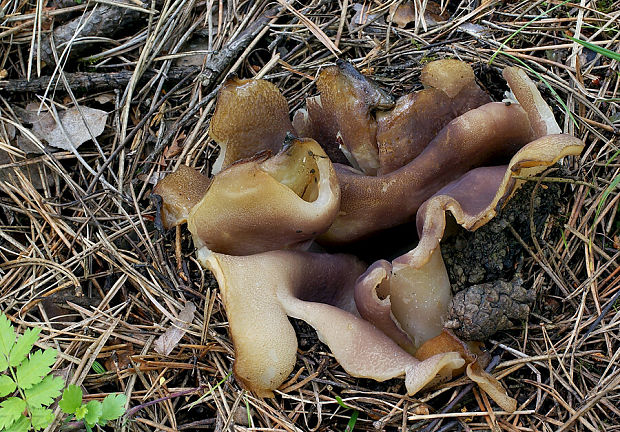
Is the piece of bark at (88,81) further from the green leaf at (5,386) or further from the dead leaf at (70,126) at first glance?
the green leaf at (5,386)

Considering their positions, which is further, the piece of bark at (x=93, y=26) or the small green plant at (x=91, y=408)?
the piece of bark at (x=93, y=26)

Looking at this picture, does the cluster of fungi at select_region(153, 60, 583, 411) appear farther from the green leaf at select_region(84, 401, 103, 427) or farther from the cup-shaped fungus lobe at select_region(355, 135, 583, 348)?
the green leaf at select_region(84, 401, 103, 427)

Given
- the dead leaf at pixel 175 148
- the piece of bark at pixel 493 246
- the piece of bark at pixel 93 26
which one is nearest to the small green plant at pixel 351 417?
the piece of bark at pixel 493 246

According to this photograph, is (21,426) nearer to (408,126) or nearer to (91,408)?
(91,408)

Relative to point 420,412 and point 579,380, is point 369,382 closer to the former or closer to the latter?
point 420,412

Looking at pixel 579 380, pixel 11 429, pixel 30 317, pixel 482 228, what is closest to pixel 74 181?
pixel 30 317

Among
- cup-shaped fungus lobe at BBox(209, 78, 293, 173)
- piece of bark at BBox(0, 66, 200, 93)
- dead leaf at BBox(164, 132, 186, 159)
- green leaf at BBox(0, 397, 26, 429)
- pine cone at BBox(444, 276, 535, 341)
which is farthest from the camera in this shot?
piece of bark at BBox(0, 66, 200, 93)

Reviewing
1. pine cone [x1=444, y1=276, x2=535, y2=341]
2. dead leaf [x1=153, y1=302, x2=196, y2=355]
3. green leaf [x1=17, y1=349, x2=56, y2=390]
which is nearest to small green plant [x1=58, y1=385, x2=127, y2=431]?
green leaf [x1=17, y1=349, x2=56, y2=390]
